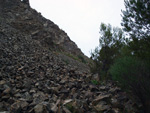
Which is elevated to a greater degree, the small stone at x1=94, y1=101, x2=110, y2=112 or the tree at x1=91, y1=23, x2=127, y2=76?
the tree at x1=91, y1=23, x2=127, y2=76

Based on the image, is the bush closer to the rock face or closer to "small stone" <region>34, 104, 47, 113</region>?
the rock face

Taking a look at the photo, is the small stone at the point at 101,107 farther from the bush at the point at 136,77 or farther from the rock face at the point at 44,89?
the bush at the point at 136,77

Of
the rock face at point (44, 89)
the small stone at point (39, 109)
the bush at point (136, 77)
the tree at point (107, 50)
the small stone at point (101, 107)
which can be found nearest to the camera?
the small stone at point (39, 109)

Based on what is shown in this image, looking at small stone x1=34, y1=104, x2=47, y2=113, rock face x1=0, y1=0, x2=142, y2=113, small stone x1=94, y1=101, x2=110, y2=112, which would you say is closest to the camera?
small stone x1=34, y1=104, x2=47, y2=113

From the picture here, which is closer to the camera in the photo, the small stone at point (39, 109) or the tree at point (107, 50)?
the small stone at point (39, 109)

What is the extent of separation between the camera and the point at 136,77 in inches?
240

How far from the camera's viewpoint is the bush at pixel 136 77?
5891 mm

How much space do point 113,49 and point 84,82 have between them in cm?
526

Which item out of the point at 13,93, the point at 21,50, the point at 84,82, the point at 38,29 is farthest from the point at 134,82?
the point at 38,29

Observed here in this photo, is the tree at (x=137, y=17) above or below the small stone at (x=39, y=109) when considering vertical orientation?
above

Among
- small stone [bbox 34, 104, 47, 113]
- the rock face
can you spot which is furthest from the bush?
small stone [bbox 34, 104, 47, 113]

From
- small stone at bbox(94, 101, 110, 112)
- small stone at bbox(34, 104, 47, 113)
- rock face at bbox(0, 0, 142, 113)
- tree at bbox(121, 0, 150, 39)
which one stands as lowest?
small stone at bbox(94, 101, 110, 112)

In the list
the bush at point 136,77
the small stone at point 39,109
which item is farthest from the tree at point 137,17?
the small stone at point 39,109

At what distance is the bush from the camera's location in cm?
589
